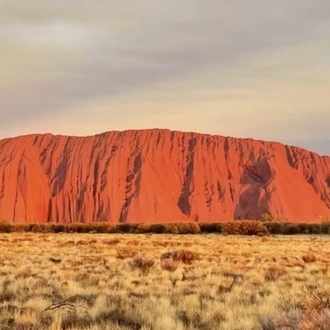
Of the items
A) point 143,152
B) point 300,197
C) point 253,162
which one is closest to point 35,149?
point 143,152

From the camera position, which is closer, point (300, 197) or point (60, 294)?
point (60, 294)

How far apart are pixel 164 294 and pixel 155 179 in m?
91.0

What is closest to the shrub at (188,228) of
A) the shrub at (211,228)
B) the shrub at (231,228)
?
the shrub at (211,228)

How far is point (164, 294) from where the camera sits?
12.4m

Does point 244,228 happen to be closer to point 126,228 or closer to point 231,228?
point 231,228

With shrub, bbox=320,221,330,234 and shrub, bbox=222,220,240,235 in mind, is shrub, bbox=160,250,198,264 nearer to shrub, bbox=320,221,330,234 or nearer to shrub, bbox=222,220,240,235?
shrub, bbox=222,220,240,235

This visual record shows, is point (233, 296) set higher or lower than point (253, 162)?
lower

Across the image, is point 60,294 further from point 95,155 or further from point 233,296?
point 95,155

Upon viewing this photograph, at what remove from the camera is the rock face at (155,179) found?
9706cm

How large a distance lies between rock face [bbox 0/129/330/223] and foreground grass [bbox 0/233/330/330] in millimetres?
74805

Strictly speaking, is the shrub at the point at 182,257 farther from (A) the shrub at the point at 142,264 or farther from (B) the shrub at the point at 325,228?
(B) the shrub at the point at 325,228

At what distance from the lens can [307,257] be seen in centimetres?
2214

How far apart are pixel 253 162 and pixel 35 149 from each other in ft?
138

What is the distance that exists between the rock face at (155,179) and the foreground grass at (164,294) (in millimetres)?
74805
